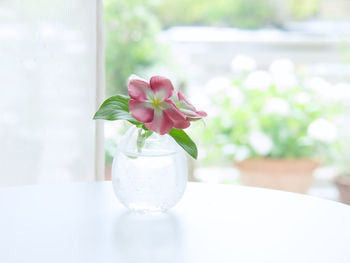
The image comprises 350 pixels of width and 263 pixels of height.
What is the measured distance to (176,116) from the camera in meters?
0.93

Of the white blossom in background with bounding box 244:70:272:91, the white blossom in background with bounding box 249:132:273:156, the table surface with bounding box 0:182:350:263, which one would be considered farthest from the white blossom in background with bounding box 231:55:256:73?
the table surface with bounding box 0:182:350:263

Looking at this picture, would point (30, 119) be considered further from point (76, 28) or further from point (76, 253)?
point (76, 253)

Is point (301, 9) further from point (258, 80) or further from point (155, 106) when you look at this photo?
point (155, 106)

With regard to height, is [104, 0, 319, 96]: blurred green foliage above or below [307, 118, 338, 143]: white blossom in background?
above

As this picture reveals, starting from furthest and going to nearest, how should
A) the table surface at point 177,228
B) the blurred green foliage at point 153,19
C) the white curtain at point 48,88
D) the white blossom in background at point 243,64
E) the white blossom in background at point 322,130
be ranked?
1. the blurred green foliage at point 153,19
2. the white blossom in background at point 243,64
3. the white blossom in background at point 322,130
4. the white curtain at point 48,88
5. the table surface at point 177,228

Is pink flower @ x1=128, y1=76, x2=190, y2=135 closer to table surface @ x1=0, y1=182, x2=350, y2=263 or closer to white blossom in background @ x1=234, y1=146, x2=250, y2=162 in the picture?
table surface @ x1=0, y1=182, x2=350, y2=263

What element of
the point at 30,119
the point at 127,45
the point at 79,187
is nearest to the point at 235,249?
the point at 79,187

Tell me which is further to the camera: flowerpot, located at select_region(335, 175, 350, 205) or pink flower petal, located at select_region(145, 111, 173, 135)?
flowerpot, located at select_region(335, 175, 350, 205)

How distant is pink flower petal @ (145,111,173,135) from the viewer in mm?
915

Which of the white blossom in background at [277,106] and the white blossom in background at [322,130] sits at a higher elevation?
the white blossom in background at [277,106]

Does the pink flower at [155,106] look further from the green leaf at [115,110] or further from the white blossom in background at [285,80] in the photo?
the white blossom in background at [285,80]

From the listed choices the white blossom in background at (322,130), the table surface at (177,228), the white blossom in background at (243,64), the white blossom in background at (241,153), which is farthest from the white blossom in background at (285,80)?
the table surface at (177,228)

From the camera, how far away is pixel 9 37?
5.27ft

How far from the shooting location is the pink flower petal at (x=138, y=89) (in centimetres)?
94
